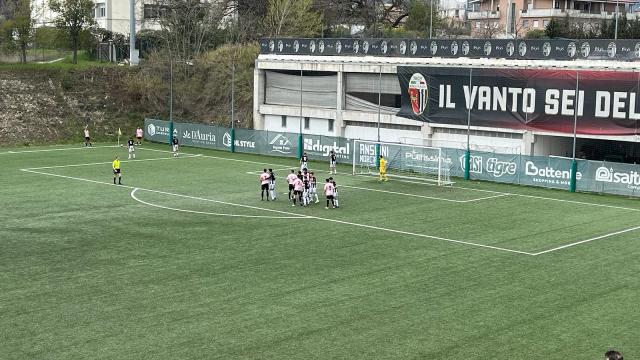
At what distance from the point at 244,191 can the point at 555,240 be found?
686 inches

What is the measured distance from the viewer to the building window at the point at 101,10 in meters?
104

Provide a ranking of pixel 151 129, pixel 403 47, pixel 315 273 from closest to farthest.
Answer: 1. pixel 315 273
2. pixel 403 47
3. pixel 151 129

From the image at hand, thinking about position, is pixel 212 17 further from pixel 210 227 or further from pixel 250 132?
pixel 210 227

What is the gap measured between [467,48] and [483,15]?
64537 mm

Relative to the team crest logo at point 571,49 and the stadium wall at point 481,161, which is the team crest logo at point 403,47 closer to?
the stadium wall at point 481,161

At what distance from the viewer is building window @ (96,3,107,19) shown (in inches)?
4097

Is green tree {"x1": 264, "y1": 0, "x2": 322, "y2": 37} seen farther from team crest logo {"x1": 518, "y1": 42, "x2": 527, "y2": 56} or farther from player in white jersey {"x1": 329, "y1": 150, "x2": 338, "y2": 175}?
team crest logo {"x1": 518, "y1": 42, "x2": 527, "y2": 56}

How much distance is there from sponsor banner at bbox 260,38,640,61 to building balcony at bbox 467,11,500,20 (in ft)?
183

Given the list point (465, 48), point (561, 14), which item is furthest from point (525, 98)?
point (561, 14)

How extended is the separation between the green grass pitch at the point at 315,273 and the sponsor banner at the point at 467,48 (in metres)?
9.24

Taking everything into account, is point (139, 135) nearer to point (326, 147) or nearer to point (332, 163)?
point (326, 147)

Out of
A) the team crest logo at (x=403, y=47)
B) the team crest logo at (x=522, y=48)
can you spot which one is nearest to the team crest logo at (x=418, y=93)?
the team crest logo at (x=403, y=47)

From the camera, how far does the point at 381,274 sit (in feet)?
88.2

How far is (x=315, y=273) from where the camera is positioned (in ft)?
88.2
